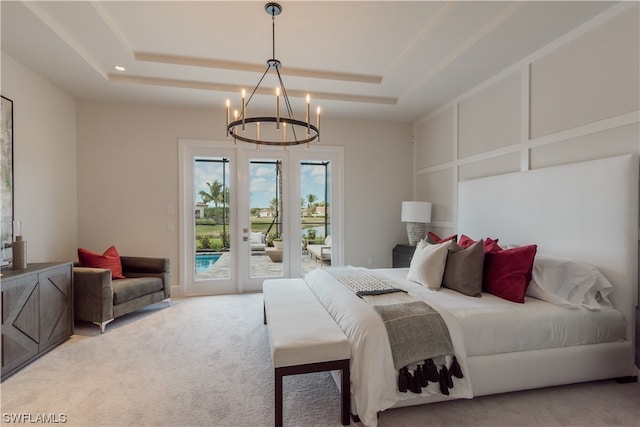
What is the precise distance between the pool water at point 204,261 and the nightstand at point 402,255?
2.77 m

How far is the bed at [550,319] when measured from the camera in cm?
180

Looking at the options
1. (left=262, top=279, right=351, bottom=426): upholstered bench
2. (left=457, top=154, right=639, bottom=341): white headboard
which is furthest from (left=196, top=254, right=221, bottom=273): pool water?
(left=457, top=154, right=639, bottom=341): white headboard

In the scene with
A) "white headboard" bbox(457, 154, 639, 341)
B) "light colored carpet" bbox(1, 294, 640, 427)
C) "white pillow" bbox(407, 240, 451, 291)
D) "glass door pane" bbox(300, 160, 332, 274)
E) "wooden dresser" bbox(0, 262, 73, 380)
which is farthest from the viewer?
"glass door pane" bbox(300, 160, 332, 274)

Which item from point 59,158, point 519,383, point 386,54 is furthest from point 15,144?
point 519,383

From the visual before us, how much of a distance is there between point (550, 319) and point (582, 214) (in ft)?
3.06

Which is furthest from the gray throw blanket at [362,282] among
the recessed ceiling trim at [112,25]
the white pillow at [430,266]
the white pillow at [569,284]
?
the recessed ceiling trim at [112,25]

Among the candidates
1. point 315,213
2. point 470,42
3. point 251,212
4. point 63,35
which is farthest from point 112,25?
point 315,213

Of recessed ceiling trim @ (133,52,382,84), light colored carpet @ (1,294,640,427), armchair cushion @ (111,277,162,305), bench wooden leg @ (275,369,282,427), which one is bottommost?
light colored carpet @ (1,294,640,427)

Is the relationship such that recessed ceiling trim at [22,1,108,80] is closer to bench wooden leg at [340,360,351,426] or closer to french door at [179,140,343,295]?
french door at [179,140,343,295]

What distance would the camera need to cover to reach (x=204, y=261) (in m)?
4.60

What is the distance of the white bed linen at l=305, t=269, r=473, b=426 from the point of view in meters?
1.72

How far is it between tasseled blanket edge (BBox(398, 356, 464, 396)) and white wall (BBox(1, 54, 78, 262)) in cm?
380

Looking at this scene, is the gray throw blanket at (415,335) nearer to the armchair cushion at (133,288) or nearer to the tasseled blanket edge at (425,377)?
the tasseled blanket edge at (425,377)

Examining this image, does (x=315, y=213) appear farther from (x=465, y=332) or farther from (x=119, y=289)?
(x=465, y=332)
